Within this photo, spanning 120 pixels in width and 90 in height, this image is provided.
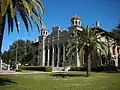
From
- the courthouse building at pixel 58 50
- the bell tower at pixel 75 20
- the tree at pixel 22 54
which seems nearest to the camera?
the courthouse building at pixel 58 50

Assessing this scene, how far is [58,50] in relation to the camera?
3164 inches

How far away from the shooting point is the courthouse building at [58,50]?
71.4 meters

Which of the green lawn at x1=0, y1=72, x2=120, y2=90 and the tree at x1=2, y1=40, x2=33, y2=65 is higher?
the tree at x1=2, y1=40, x2=33, y2=65

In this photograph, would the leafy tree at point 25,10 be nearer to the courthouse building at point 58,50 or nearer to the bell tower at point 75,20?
the courthouse building at point 58,50

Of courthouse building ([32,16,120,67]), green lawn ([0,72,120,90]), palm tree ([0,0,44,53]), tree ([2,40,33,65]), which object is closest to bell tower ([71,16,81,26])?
courthouse building ([32,16,120,67])

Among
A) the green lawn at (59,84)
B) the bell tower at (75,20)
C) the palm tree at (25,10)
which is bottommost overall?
the green lawn at (59,84)

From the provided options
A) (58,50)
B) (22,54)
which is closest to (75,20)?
(58,50)

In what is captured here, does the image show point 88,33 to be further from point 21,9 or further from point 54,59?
point 54,59

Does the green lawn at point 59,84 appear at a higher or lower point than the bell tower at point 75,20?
lower

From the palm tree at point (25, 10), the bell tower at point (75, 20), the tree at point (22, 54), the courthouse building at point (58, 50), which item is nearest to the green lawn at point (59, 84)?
the palm tree at point (25, 10)

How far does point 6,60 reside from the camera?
425ft

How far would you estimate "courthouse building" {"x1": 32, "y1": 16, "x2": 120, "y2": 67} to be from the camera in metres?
71.4

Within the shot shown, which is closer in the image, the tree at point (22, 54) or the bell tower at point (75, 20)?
the bell tower at point (75, 20)

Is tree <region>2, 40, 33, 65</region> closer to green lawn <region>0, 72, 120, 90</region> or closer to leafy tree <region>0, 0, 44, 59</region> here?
green lawn <region>0, 72, 120, 90</region>
